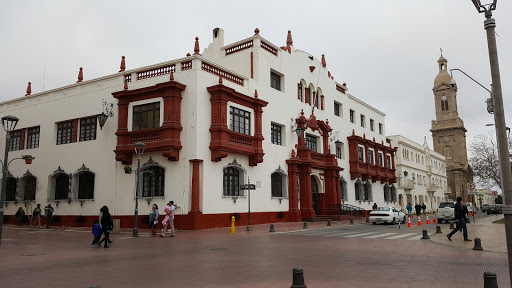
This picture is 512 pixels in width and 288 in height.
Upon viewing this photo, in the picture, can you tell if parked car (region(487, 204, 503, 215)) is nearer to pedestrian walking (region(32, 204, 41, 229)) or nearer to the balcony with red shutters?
the balcony with red shutters

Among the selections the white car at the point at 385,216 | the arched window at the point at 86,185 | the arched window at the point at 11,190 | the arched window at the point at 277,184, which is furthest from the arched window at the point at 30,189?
the white car at the point at 385,216

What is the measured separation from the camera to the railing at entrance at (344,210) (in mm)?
35344

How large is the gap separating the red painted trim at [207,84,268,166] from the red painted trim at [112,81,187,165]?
2.00 meters

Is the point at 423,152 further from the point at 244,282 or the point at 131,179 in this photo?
the point at 244,282

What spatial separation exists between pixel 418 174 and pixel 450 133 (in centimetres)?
3423

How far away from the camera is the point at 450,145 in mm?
91062

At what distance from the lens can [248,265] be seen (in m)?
10.2

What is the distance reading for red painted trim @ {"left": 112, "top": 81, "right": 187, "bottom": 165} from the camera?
76.2 feet

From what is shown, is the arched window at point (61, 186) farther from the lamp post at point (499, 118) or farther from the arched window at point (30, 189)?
the lamp post at point (499, 118)

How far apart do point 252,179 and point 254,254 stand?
14.7m

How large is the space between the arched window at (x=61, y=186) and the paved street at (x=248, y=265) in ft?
45.0

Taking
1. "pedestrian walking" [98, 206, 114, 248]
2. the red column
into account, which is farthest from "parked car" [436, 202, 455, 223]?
"pedestrian walking" [98, 206, 114, 248]

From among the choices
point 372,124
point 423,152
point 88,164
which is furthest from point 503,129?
point 423,152

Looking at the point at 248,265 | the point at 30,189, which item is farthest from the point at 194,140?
the point at 30,189
